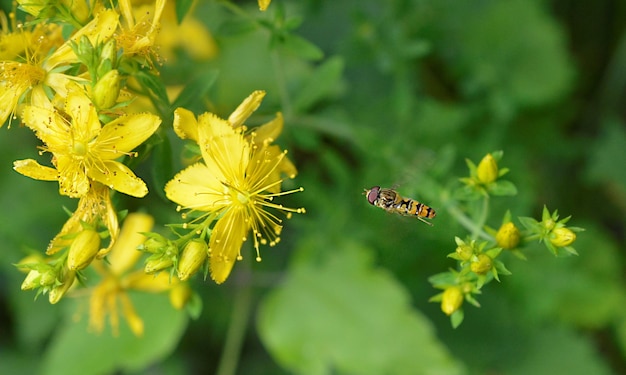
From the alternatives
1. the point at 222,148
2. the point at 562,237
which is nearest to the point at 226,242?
the point at 222,148

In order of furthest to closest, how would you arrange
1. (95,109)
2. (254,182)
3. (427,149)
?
(427,149)
(254,182)
(95,109)

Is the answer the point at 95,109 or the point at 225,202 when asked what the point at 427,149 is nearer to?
the point at 225,202

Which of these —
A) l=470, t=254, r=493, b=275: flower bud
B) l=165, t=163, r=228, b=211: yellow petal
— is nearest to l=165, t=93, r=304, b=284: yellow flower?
l=165, t=163, r=228, b=211: yellow petal

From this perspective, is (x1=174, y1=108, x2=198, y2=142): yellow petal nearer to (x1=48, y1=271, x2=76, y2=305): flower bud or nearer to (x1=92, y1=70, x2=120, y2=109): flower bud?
(x1=92, y1=70, x2=120, y2=109): flower bud

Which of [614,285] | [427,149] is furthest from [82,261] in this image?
[614,285]

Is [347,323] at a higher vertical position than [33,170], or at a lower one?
lower

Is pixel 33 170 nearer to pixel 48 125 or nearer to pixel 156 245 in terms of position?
pixel 48 125
